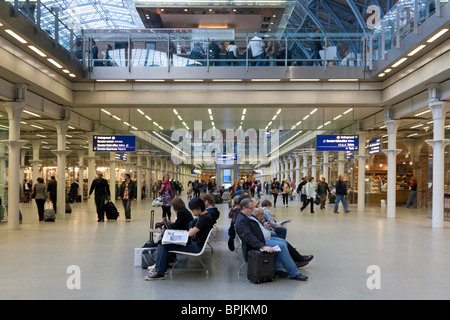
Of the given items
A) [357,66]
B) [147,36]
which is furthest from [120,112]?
[357,66]

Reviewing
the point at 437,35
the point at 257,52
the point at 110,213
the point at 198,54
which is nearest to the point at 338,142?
the point at 257,52

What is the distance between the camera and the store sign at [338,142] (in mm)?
19734

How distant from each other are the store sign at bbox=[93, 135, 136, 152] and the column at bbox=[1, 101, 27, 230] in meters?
5.34

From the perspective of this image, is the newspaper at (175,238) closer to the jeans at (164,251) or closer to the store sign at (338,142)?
the jeans at (164,251)

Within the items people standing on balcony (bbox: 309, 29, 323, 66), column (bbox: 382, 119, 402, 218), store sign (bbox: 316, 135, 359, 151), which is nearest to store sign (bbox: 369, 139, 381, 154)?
column (bbox: 382, 119, 402, 218)

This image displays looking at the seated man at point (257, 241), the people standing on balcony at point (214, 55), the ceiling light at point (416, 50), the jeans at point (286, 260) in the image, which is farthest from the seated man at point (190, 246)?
the people standing on balcony at point (214, 55)

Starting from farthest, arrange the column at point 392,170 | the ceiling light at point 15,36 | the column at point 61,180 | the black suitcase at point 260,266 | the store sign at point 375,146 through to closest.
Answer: the store sign at point 375,146, the column at point 392,170, the column at point 61,180, the ceiling light at point 15,36, the black suitcase at point 260,266

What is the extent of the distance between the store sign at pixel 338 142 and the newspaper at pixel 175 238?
13759 millimetres

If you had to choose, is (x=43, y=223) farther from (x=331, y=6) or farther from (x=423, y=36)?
(x=331, y=6)

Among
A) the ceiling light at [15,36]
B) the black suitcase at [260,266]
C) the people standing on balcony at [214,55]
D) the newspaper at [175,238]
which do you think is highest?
the people standing on balcony at [214,55]

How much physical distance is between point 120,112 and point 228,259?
13306mm

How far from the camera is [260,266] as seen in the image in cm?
644

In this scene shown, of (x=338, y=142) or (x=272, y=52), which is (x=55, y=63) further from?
(x=338, y=142)

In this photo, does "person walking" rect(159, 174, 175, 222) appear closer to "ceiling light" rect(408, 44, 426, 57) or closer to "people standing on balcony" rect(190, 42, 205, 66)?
"people standing on balcony" rect(190, 42, 205, 66)
